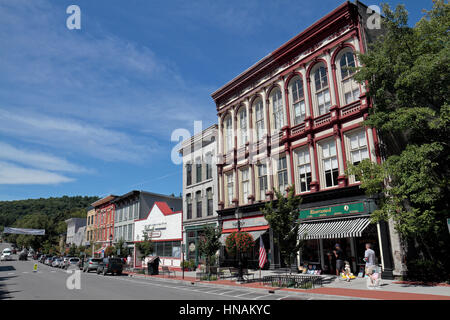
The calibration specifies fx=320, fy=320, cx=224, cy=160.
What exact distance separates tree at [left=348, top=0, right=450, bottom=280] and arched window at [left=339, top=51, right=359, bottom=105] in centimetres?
282

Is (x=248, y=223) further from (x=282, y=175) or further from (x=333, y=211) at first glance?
(x=333, y=211)

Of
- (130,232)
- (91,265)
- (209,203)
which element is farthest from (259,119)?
(130,232)

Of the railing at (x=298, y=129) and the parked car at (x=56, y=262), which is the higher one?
the railing at (x=298, y=129)

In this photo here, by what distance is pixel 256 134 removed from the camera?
27.6m

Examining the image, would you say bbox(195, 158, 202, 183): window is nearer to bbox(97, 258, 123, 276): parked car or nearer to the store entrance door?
bbox(97, 258, 123, 276): parked car

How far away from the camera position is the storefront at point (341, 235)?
58.2 feet

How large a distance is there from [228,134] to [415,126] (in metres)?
18.3

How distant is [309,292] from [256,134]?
15.7 meters

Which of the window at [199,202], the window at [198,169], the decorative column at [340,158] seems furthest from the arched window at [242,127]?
the decorative column at [340,158]

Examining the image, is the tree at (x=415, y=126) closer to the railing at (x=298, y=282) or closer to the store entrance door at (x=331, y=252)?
the store entrance door at (x=331, y=252)

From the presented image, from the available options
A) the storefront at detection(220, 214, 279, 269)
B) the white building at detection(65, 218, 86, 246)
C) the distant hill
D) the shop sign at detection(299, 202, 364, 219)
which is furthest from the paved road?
the distant hill

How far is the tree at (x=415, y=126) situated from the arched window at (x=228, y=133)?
14.7 m
